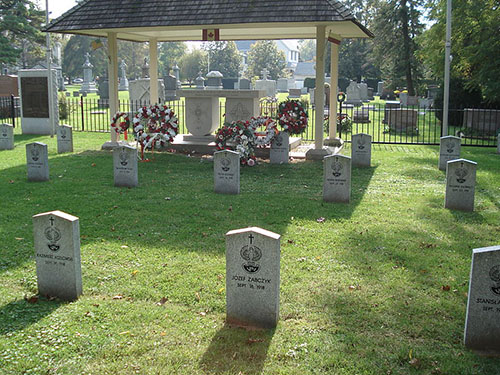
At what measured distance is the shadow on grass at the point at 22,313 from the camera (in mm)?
5281

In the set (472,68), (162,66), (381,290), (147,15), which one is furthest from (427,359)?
(162,66)

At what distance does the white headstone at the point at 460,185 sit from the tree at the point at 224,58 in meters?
70.2

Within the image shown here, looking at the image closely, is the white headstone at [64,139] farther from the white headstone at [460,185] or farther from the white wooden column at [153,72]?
the white headstone at [460,185]

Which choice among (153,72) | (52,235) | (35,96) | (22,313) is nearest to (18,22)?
(35,96)

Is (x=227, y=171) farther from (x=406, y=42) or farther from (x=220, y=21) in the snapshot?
(x=406, y=42)

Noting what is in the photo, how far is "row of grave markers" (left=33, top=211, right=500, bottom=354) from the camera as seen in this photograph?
15.8ft

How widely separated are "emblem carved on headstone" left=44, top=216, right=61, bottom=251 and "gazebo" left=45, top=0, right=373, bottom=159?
32.7 ft

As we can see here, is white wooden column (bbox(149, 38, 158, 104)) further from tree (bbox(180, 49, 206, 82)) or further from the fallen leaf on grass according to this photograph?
tree (bbox(180, 49, 206, 82))

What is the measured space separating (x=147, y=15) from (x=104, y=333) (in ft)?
40.5

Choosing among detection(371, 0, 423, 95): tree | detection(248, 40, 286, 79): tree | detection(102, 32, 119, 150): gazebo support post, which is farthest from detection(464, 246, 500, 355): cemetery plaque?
detection(248, 40, 286, 79): tree

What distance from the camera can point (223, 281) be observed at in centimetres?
643

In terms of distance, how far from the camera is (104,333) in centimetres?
518

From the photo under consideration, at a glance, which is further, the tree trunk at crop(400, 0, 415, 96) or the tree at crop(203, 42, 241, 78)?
the tree at crop(203, 42, 241, 78)

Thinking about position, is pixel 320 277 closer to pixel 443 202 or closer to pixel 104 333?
pixel 104 333
